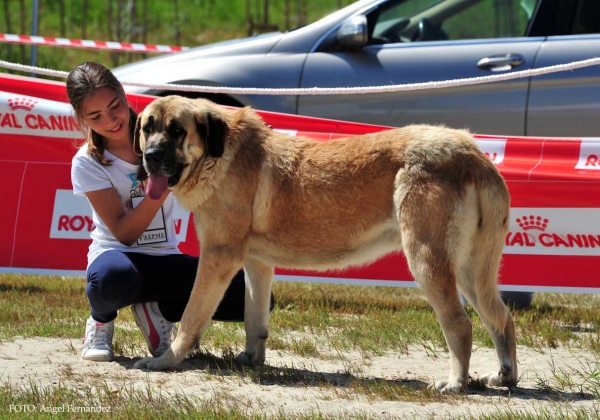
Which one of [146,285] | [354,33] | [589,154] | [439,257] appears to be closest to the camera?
[439,257]

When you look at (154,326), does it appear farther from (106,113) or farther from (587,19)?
(587,19)

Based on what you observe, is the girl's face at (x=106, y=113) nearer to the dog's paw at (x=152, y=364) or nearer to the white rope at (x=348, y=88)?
the dog's paw at (x=152, y=364)

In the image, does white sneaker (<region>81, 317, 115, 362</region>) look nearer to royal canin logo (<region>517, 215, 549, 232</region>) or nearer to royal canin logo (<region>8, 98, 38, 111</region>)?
royal canin logo (<region>8, 98, 38, 111</region>)

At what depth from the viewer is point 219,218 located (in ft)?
14.3

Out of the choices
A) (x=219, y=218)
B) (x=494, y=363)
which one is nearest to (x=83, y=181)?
(x=219, y=218)

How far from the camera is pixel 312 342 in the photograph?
5105 mm

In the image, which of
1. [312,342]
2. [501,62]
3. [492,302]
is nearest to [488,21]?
[501,62]

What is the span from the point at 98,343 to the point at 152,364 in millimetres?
412

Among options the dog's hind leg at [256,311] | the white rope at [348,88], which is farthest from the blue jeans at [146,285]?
the white rope at [348,88]

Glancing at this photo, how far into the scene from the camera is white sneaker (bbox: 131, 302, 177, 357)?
4.73m

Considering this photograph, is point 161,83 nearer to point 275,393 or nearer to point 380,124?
point 380,124

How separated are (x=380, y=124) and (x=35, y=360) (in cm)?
339

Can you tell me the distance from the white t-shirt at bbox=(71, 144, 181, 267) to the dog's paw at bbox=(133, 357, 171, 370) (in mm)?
655

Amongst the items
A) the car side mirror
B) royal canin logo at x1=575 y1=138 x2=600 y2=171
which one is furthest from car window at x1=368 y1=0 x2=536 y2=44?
royal canin logo at x1=575 y1=138 x2=600 y2=171
